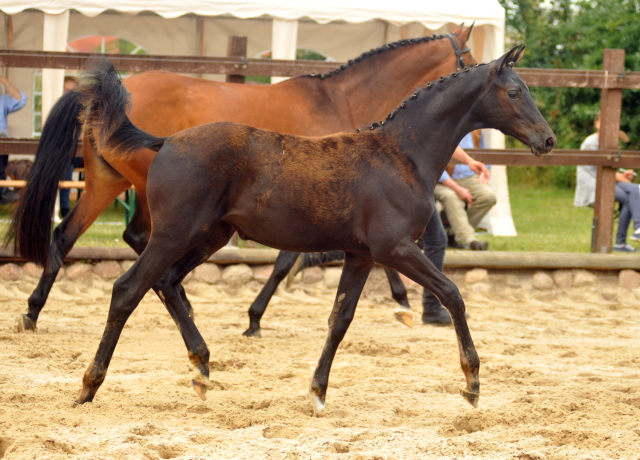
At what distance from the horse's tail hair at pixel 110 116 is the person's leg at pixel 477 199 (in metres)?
4.97

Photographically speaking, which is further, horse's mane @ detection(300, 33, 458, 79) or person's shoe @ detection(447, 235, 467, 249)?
person's shoe @ detection(447, 235, 467, 249)

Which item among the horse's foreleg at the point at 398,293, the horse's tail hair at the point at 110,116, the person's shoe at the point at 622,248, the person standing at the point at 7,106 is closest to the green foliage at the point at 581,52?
the person's shoe at the point at 622,248

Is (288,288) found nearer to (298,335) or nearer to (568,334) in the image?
(298,335)

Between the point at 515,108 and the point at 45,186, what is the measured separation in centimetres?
298

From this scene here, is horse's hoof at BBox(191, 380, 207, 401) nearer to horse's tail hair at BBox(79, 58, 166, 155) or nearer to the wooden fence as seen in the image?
horse's tail hair at BBox(79, 58, 166, 155)

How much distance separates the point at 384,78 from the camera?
500 centimetres

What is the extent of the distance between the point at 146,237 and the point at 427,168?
230 cm

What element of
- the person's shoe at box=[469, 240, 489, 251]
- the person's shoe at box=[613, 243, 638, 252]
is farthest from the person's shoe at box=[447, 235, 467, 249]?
the person's shoe at box=[613, 243, 638, 252]

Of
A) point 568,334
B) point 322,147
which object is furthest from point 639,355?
point 322,147

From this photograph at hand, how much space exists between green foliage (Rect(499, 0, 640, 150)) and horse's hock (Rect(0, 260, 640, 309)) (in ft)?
27.8

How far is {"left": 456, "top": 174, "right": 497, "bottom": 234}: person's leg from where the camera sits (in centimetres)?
740

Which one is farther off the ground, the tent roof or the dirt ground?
the tent roof

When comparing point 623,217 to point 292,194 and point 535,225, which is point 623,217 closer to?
point 535,225

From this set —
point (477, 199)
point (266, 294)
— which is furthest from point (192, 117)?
point (477, 199)
